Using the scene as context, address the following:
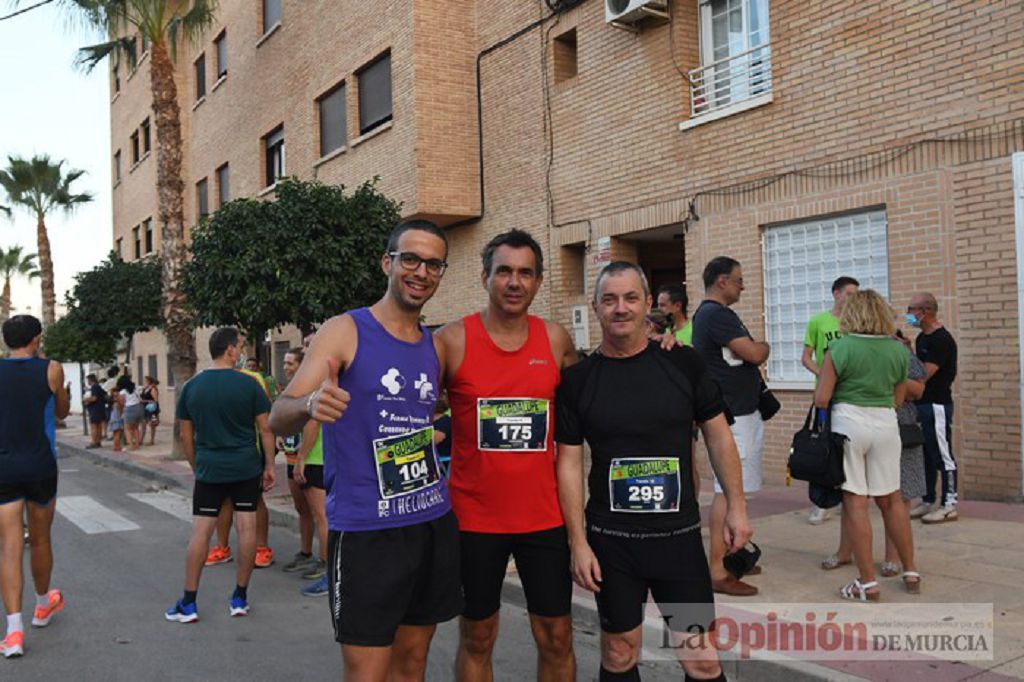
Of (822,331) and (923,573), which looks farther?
(822,331)

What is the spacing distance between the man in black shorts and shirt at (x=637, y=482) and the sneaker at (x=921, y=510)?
4.80 meters

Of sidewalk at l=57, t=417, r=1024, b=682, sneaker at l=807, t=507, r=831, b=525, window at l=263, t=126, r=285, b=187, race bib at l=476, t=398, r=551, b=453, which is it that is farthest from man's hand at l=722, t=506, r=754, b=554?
window at l=263, t=126, r=285, b=187

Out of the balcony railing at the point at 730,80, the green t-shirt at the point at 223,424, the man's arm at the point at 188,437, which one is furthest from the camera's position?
the balcony railing at the point at 730,80

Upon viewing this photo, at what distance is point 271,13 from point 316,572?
1572cm

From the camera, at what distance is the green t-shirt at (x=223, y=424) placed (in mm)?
5648

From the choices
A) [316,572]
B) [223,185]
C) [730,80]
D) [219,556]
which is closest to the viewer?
[316,572]

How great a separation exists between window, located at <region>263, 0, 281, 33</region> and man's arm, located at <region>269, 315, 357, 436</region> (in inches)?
681

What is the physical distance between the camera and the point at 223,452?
566 centimetres

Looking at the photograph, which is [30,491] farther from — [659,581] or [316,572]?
[659,581]

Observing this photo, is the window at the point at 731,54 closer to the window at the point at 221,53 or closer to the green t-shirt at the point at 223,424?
the green t-shirt at the point at 223,424

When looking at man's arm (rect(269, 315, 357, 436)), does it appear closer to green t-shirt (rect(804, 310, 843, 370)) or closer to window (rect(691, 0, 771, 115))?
green t-shirt (rect(804, 310, 843, 370))

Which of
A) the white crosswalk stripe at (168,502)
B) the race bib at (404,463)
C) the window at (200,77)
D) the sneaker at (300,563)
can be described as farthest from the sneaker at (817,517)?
the window at (200,77)

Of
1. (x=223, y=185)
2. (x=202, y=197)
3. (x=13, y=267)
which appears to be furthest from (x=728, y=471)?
(x=13, y=267)

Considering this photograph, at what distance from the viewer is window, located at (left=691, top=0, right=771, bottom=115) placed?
9.62 meters
